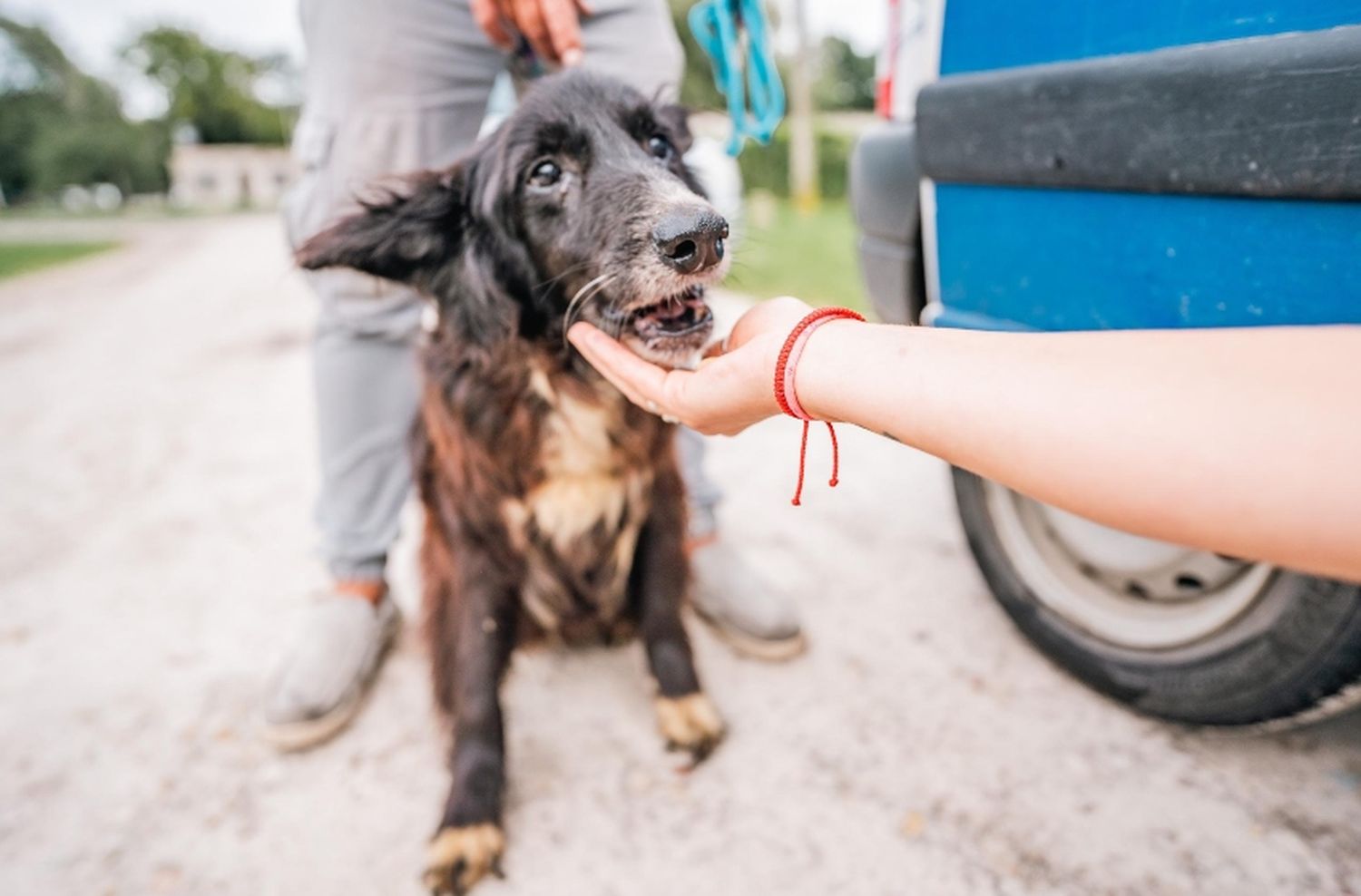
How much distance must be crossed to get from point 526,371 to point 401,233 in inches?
15.1

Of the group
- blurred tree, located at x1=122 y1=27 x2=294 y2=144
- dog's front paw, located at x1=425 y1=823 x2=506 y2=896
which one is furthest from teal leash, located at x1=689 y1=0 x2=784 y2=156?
blurred tree, located at x1=122 y1=27 x2=294 y2=144

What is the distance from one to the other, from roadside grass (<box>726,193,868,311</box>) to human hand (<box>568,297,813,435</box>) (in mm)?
521

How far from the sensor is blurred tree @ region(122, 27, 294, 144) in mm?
65938

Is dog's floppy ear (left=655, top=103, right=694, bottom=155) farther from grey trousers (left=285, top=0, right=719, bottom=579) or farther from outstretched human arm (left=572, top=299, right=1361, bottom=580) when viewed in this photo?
outstretched human arm (left=572, top=299, right=1361, bottom=580)

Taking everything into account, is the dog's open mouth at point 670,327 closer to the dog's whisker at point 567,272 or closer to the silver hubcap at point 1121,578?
the dog's whisker at point 567,272

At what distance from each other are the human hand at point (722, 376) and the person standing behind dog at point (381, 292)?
75 centimetres

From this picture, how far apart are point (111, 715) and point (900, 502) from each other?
2.44 meters

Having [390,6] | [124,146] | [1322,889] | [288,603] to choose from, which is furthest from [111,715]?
[124,146]

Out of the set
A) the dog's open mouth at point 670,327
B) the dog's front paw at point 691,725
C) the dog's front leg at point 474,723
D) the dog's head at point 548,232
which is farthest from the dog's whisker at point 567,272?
the dog's front paw at point 691,725

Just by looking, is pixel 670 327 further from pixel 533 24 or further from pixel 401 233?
pixel 533 24

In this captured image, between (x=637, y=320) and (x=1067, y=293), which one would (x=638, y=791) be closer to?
(x=637, y=320)

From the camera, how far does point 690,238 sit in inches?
57.7

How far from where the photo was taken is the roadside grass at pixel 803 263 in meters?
5.92

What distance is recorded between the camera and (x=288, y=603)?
252cm
